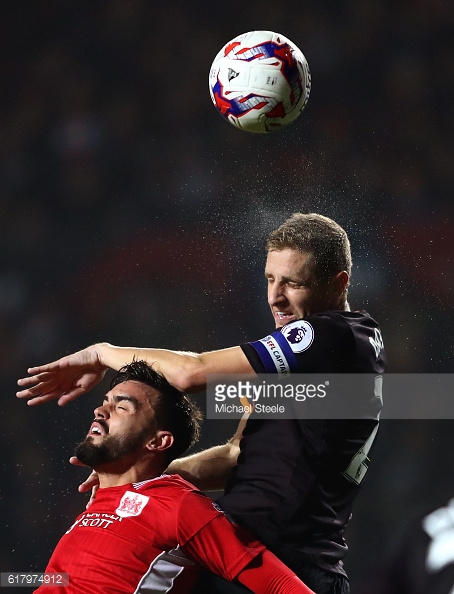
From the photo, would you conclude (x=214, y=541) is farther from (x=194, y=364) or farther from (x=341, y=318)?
(x=341, y=318)

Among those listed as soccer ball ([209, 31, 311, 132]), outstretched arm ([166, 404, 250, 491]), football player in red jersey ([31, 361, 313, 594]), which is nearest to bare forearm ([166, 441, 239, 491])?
outstretched arm ([166, 404, 250, 491])

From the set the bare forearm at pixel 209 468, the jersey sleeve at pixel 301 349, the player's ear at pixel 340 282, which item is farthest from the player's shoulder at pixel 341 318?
the bare forearm at pixel 209 468

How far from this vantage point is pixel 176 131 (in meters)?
5.39

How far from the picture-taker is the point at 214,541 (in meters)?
2.32

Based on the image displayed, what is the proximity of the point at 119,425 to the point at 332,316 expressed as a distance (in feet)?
2.56

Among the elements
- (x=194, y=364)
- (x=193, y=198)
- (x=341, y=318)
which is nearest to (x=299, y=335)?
(x=341, y=318)

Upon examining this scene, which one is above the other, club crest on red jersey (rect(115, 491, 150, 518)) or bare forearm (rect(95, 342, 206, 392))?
bare forearm (rect(95, 342, 206, 392))

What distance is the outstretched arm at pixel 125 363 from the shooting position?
2.39m

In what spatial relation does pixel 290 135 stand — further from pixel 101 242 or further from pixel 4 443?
pixel 4 443

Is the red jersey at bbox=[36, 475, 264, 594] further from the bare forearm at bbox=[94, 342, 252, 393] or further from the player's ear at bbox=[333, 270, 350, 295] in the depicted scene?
the player's ear at bbox=[333, 270, 350, 295]

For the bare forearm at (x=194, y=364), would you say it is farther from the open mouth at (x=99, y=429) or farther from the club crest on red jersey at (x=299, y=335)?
the open mouth at (x=99, y=429)

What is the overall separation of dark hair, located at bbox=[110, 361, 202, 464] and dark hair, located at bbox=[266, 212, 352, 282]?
0.59 meters

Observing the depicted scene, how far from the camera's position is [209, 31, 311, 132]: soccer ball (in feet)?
9.66

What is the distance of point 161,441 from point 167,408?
0.41ft
